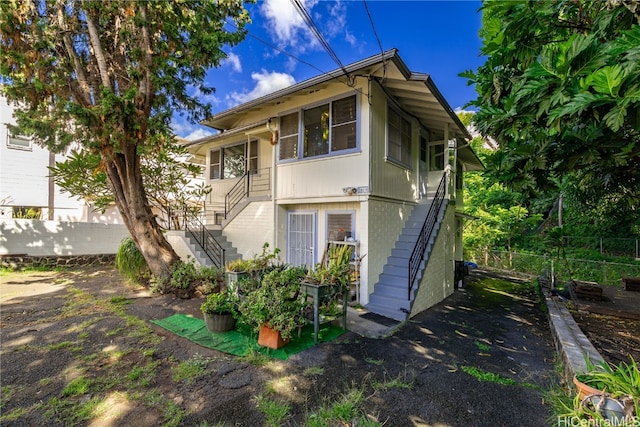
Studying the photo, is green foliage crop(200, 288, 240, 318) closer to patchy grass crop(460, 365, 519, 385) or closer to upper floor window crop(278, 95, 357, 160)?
patchy grass crop(460, 365, 519, 385)

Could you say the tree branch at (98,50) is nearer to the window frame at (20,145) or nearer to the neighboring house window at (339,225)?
the neighboring house window at (339,225)

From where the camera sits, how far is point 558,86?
266 centimetres

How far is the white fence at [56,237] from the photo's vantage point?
9.99 meters

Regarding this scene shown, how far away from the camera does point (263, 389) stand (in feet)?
11.0

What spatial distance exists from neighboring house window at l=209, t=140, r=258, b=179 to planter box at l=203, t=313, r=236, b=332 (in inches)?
242

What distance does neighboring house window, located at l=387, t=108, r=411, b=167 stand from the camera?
7633 millimetres

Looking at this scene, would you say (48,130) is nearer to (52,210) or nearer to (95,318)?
(95,318)

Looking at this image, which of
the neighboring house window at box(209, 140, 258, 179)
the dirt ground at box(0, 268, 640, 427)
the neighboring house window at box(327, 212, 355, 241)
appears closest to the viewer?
the dirt ground at box(0, 268, 640, 427)

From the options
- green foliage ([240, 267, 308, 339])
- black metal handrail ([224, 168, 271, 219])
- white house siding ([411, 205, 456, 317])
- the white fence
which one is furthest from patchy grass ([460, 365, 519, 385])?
the white fence

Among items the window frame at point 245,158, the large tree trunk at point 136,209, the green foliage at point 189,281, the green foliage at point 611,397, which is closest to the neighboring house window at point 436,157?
the window frame at point 245,158

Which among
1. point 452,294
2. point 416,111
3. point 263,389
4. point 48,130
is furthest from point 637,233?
point 48,130

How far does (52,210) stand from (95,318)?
11.2 metres

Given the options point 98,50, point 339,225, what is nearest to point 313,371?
point 339,225

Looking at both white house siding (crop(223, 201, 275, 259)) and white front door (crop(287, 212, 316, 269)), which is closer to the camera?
white front door (crop(287, 212, 316, 269))
